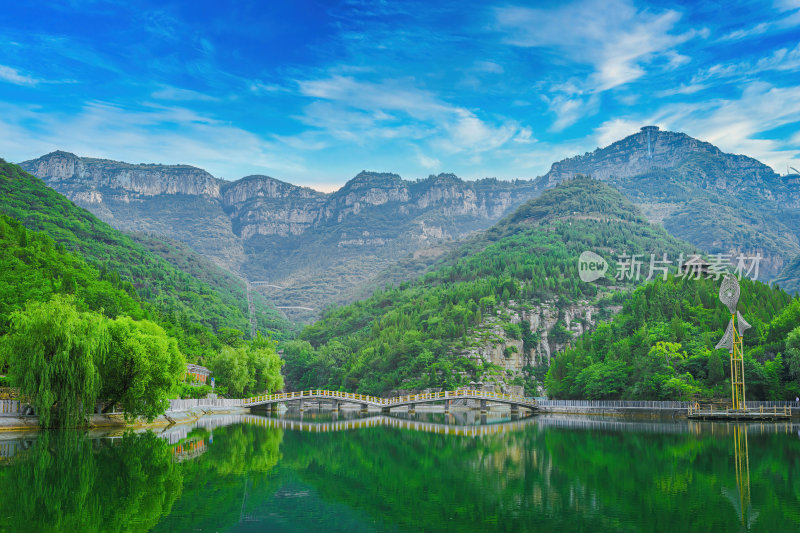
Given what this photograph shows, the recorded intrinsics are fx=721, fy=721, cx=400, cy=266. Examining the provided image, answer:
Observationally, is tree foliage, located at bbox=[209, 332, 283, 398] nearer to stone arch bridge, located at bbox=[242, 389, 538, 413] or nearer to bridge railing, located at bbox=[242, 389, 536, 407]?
stone arch bridge, located at bbox=[242, 389, 538, 413]

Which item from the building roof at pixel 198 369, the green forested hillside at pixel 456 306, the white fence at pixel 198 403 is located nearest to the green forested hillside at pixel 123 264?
the building roof at pixel 198 369

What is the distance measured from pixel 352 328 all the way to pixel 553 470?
405 feet

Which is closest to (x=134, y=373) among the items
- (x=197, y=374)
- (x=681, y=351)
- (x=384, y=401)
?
(x=197, y=374)

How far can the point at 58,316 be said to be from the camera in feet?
124

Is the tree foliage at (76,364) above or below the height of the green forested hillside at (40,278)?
below

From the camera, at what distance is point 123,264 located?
5172 inches

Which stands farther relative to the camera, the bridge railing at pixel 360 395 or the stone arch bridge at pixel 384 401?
the bridge railing at pixel 360 395

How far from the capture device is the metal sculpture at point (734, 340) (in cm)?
6225

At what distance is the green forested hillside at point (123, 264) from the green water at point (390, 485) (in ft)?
182

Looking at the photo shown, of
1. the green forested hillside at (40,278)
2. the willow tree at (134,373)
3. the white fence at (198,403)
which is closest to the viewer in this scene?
the willow tree at (134,373)

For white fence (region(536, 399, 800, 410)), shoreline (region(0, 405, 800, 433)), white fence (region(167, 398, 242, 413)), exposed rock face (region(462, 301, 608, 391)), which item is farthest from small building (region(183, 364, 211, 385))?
exposed rock face (region(462, 301, 608, 391))

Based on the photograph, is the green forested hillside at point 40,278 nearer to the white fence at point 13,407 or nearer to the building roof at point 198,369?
the building roof at point 198,369

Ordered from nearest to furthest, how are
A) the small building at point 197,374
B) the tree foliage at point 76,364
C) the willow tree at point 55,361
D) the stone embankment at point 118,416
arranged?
1. the willow tree at point 55,361
2. the tree foliage at point 76,364
3. the stone embankment at point 118,416
4. the small building at point 197,374

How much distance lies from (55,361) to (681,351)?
60.1 m
